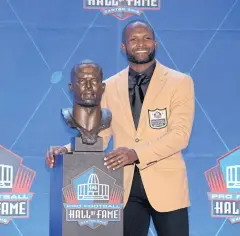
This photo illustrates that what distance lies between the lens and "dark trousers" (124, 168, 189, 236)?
7.44 feet

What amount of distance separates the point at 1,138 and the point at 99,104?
1.12m

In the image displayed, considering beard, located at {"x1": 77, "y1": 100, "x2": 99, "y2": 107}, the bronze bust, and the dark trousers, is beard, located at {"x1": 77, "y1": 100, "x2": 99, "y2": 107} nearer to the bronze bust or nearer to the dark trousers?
the bronze bust

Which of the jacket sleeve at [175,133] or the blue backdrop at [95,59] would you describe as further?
the blue backdrop at [95,59]

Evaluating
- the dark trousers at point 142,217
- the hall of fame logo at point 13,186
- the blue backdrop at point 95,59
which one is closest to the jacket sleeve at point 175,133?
the dark trousers at point 142,217

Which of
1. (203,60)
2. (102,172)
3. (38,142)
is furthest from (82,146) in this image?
(203,60)

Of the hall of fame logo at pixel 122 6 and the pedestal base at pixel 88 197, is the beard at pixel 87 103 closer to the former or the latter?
the pedestal base at pixel 88 197

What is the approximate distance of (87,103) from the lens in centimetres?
223

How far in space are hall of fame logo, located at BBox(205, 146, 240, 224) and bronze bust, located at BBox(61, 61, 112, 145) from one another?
1183mm

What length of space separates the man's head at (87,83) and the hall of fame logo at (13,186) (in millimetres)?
1139

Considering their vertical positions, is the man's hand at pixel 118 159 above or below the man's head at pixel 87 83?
below

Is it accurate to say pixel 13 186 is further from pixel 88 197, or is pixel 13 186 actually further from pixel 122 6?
pixel 88 197

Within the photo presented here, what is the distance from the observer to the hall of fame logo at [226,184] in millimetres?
3291

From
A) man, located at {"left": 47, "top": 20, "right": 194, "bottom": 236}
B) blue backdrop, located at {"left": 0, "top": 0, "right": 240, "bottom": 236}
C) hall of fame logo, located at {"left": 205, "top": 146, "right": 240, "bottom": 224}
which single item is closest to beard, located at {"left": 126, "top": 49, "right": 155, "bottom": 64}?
man, located at {"left": 47, "top": 20, "right": 194, "bottom": 236}

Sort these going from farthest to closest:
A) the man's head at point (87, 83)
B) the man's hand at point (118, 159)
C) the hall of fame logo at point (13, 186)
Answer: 1. the hall of fame logo at point (13, 186)
2. the man's head at point (87, 83)
3. the man's hand at point (118, 159)
